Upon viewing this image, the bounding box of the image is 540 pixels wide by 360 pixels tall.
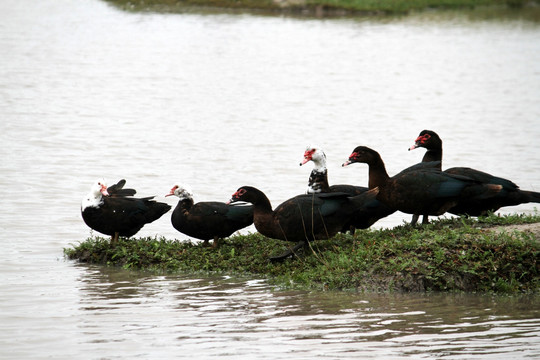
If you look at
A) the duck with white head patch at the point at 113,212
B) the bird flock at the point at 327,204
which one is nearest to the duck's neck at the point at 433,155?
the bird flock at the point at 327,204

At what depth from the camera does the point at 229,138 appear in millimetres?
23359

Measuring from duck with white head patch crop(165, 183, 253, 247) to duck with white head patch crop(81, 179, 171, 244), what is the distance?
634 mm

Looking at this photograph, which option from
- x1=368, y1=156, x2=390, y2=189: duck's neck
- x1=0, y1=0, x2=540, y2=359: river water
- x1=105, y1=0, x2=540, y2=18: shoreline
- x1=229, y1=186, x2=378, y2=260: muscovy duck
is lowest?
x1=0, y1=0, x2=540, y2=359: river water

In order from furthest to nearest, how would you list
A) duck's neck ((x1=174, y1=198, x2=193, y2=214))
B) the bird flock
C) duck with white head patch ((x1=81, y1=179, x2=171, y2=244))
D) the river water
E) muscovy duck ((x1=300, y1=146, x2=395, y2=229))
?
duck with white head patch ((x1=81, y1=179, x2=171, y2=244)), duck's neck ((x1=174, y1=198, x2=193, y2=214)), muscovy duck ((x1=300, y1=146, x2=395, y2=229)), the bird flock, the river water

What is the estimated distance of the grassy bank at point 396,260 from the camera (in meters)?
9.66

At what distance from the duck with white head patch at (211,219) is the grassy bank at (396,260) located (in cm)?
24

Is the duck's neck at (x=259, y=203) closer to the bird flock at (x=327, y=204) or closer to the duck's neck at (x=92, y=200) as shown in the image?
the bird flock at (x=327, y=204)

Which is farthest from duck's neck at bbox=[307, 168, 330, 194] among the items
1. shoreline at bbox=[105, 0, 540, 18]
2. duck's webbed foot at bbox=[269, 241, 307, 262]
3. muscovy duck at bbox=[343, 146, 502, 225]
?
shoreline at bbox=[105, 0, 540, 18]

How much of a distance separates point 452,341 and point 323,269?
2564 millimetres

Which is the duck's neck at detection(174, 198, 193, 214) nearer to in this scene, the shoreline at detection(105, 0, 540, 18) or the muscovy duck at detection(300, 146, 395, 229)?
the muscovy duck at detection(300, 146, 395, 229)

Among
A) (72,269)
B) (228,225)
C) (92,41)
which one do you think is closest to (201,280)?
(228,225)

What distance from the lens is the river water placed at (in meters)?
8.30

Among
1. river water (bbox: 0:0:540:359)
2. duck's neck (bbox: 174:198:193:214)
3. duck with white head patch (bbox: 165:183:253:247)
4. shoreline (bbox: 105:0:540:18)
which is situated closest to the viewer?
river water (bbox: 0:0:540:359)

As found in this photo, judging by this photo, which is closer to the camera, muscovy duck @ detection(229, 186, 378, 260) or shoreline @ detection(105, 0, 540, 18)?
muscovy duck @ detection(229, 186, 378, 260)
